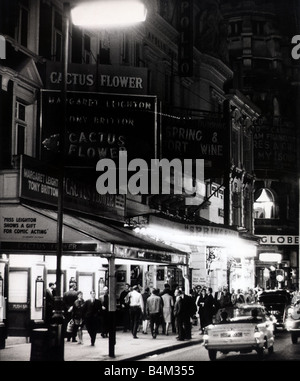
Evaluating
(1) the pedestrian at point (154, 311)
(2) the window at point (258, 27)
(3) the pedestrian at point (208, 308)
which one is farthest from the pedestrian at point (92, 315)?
(2) the window at point (258, 27)

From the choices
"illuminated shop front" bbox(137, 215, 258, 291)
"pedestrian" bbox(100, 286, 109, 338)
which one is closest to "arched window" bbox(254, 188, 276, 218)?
"illuminated shop front" bbox(137, 215, 258, 291)

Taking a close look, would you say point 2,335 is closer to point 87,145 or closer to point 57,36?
point 87,145

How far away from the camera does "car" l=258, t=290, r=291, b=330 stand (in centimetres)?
2761

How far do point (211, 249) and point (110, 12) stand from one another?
76.5 feet

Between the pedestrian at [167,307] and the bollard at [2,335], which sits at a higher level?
the pedestrian at [167,307]

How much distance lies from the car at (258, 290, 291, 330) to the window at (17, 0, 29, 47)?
12.4 meters

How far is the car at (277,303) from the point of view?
27.6 m

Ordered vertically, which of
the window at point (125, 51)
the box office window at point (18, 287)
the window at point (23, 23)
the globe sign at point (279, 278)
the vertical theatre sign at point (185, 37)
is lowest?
the box office window at point (18, 287)

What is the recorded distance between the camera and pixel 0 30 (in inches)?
765

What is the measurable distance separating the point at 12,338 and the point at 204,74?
1885 centimetres

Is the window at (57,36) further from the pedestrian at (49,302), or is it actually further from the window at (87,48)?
the pedestrian at (49,302)
